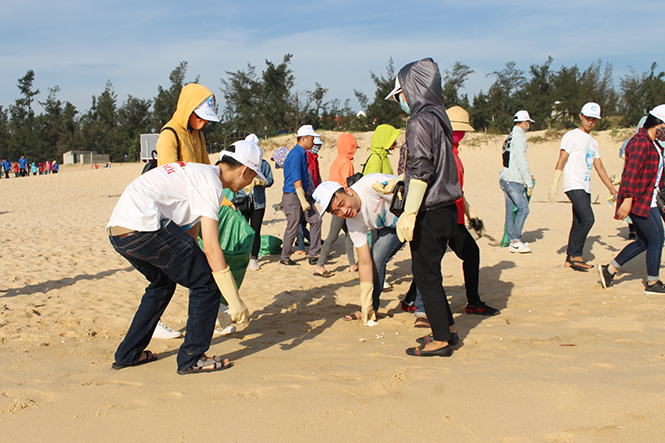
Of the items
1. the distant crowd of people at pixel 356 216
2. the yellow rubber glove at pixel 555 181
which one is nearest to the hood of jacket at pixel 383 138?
the distant crowd of people at pixel 356 216

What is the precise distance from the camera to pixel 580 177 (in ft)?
20.1

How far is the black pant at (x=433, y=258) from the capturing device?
129 inches

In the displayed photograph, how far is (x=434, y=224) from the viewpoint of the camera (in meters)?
3.27

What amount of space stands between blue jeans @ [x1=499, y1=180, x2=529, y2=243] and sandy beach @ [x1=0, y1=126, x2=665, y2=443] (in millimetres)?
871

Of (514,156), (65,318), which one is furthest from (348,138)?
(65,318)

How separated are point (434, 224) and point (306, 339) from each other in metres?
1.45

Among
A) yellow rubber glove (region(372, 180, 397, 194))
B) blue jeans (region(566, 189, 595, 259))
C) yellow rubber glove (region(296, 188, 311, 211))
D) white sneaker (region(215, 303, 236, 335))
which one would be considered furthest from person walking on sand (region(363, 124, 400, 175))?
white sneaker (region(215, 303, 236, 335))

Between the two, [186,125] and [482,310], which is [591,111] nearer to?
[482,310]

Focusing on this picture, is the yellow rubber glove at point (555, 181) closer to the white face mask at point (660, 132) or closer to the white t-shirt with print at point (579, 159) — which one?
the white t-shirt with print at point (579, 159)

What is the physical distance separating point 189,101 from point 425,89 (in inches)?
72.9

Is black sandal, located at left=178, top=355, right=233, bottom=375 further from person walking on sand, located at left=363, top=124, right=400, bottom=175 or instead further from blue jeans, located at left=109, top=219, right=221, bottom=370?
person walking on sand, located at left=363, top=124, right=400, bottom=175

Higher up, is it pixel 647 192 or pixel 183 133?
pixel 183 133

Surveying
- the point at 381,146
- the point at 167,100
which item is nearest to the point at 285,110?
the point at 167,100

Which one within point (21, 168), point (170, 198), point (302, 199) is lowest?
point (21, 168)
